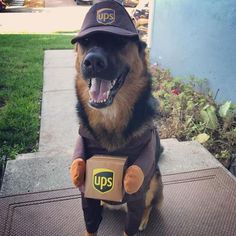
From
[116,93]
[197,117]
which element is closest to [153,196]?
[116,93]

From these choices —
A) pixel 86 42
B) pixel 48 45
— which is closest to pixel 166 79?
pixel 86 42

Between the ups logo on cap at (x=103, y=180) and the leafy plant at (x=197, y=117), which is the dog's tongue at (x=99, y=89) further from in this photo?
the leafy plant at (x=197, y=117)

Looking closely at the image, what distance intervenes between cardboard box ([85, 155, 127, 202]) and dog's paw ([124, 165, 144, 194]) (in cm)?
7

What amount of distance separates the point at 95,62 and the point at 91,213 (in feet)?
3.53

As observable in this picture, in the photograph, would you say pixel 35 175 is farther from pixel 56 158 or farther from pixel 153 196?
pixel 153 196

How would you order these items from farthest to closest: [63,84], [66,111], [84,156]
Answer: [63,84] → [66,111] → [84,156]

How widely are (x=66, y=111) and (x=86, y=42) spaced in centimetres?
288

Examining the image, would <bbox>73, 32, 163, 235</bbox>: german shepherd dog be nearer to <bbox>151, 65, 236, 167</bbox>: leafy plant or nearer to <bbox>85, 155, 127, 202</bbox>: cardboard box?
<bbox>85, 155, 127, 202</bbox>: cardboard box

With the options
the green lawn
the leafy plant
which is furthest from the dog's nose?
the leafy plant

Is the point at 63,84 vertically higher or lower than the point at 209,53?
lower

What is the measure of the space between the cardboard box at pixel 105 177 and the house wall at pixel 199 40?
99.3 inches

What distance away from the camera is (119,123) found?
2135 mm

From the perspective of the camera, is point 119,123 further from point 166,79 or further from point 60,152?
point 166,79

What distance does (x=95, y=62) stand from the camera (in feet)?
5.99
